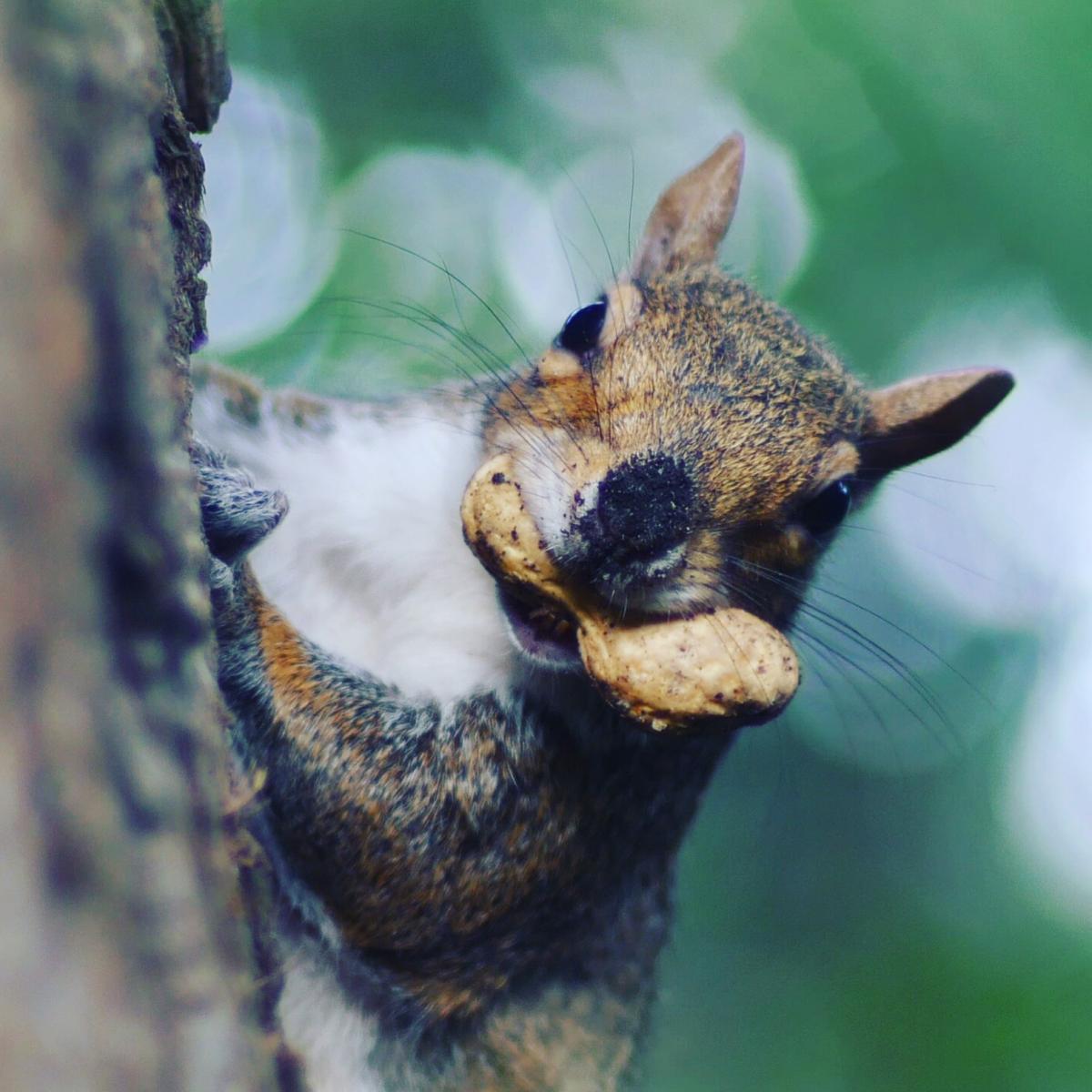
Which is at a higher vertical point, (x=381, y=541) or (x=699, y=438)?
(x=699, y=438)

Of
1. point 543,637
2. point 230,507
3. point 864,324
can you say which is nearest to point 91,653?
point 230,507

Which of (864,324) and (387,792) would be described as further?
(864,324)

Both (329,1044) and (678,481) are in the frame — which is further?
(329,1044)

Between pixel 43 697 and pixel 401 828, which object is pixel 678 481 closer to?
pixel 401 828

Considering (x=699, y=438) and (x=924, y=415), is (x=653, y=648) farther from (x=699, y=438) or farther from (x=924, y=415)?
(x=924, y=415)

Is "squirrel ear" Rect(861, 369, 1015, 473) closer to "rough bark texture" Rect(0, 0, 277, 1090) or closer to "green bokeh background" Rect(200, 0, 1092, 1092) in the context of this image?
"green bokeh background" Rect(200, 0, 1092, 1092)

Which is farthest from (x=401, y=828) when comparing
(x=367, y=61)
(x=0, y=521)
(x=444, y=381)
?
(x=367, y=61)

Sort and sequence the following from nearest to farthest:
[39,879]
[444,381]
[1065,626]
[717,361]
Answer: [39,879], [717,361], [444,381], [1065,626]
